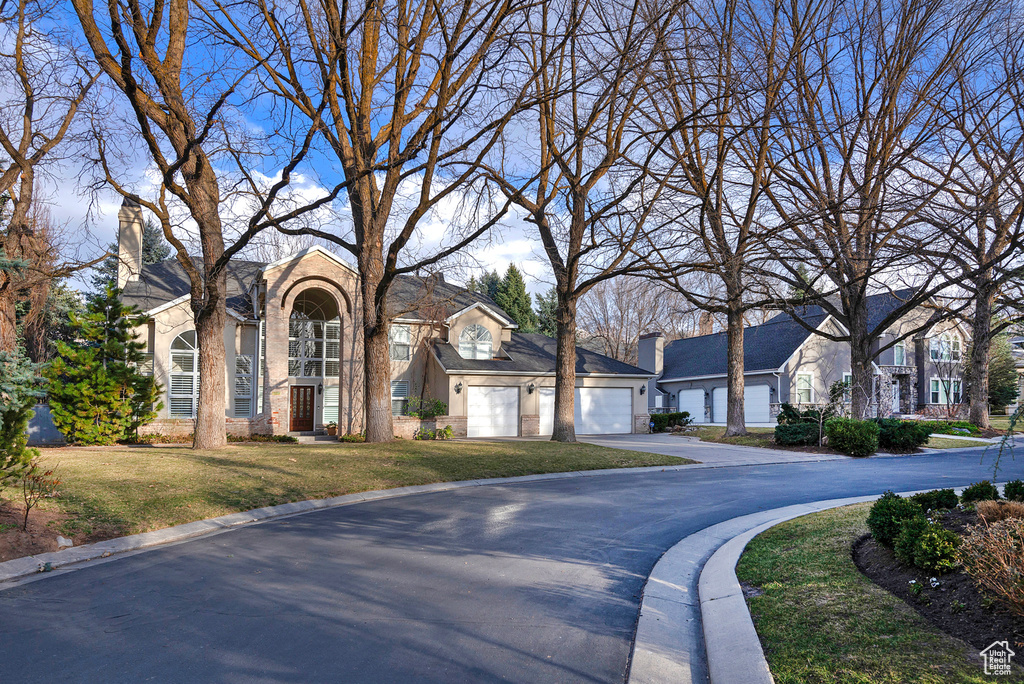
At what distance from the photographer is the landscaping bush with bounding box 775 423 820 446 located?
79.9 ft

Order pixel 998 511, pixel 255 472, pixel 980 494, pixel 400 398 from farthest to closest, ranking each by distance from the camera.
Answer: pixel 400 398 < pixel 255 472 < pixel 980 494 < pixel 998 511

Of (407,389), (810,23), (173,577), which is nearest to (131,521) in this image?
(173,577)

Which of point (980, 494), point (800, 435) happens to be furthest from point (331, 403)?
point (980, 494)

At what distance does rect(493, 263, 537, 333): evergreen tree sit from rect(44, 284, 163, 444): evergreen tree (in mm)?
34385

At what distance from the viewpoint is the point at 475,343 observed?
99.8 ft

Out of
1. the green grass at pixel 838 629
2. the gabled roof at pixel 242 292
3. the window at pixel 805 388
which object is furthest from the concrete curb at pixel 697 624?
the window at pixel 805 388

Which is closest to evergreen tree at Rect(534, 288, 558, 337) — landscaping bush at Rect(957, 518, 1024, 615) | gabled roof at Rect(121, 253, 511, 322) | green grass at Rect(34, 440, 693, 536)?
gabled roof at Rect(121, 253, 511, 322)

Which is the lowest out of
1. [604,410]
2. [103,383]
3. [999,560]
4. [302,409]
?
[604,410]

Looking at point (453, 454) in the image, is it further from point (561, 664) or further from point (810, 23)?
point (810, 23)

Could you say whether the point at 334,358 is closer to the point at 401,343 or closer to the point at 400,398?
the point at 401,343

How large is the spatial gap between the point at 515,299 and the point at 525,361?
2306 centimetres

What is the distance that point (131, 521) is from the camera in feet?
30.8

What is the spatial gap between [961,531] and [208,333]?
662 inches

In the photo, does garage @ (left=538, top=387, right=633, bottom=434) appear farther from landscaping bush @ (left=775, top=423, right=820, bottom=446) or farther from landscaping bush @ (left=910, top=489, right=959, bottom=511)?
landscaping bush @ (left=910, top=489, right=959, bottom=511)
